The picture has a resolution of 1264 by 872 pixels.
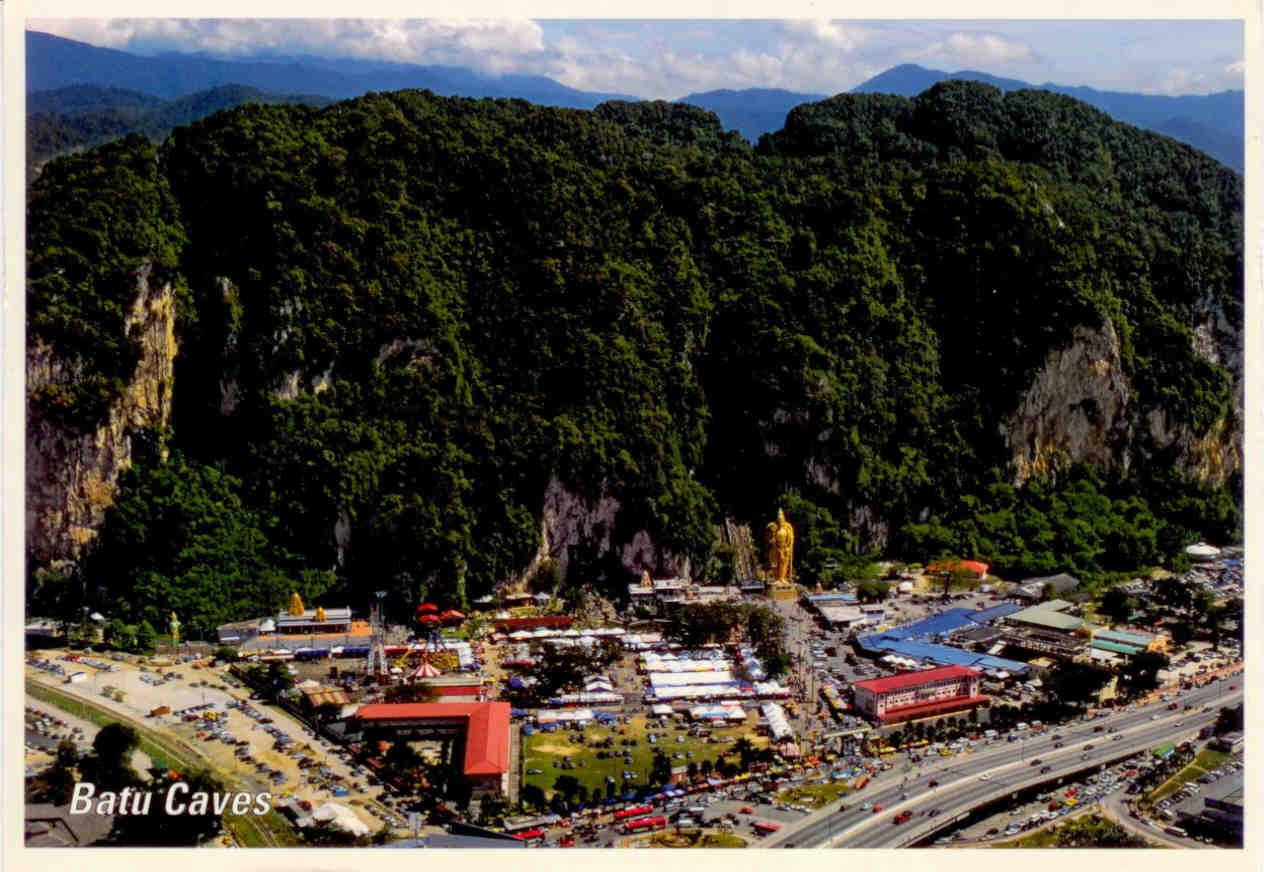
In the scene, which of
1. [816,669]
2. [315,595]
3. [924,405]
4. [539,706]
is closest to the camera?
[539,706]

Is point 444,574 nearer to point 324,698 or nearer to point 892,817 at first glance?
point 324,698

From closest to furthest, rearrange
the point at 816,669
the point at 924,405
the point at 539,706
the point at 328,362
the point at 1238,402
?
the point at 539,706, the point at 816,669, the point at 328,362, the point at 924,405, the point at 1238,402

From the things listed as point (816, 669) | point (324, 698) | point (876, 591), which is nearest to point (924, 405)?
point (876, 591)

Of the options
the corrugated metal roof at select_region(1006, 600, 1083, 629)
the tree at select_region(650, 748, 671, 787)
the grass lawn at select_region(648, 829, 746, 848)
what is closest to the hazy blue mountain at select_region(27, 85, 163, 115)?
the grass lawn at select_region(648, 829, 746, 848)

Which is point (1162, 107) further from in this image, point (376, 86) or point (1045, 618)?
point (376, 86)

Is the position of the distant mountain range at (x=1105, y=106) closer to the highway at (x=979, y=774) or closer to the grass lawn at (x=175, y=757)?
the highway at (x=979, y=774)

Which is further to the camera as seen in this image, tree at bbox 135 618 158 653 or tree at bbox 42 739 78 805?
tree at bbox 135 618 158 653

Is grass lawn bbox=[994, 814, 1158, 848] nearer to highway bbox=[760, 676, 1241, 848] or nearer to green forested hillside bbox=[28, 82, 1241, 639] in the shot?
highway bbox=[760, 676, 1241, 848]

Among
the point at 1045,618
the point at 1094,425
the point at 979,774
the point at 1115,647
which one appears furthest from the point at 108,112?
the point at 1094,425
